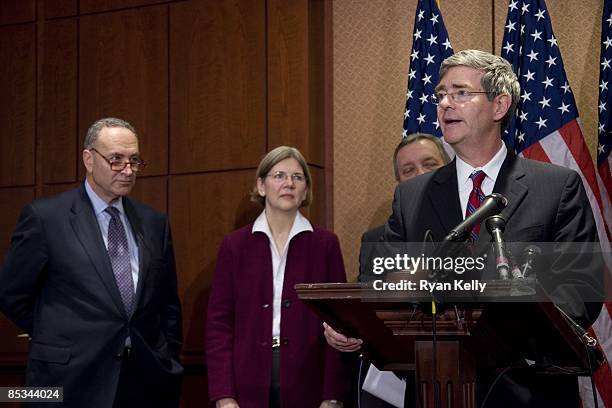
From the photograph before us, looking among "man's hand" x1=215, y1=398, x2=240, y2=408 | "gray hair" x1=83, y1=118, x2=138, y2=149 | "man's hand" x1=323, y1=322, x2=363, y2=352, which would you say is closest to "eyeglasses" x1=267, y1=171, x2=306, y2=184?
"gray hair" x1=83, y1=118, x2=138, y2=149

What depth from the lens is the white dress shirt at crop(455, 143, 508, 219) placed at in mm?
2441

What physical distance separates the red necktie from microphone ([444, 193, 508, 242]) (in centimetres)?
55

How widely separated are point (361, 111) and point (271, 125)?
537mm

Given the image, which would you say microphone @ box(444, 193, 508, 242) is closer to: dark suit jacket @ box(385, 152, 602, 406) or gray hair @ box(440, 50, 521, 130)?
dark suit jacket @ box(385, 152, 602, 406)

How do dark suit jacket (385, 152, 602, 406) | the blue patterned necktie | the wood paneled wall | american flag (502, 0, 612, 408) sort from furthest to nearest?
the wood paneled wall → american flag (502, 0, 612, 408) → the blue patterned necktie → dark suit jacket (385, 152, 602, 406)

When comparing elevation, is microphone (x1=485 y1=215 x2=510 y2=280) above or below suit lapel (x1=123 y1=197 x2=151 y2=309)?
below

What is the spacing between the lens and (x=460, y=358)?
6.01 feet

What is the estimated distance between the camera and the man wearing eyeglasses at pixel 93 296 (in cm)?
354

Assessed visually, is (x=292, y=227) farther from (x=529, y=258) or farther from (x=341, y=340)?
(x=529, y=258)

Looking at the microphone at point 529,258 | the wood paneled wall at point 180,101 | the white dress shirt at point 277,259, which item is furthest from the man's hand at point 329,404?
the microphone at point 529,258

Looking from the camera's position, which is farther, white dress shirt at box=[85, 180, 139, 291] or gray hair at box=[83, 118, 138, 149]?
gray hair at box=[83, 118, 138, 149]

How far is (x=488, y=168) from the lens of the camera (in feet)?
8.16

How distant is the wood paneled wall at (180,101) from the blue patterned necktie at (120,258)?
122 cm

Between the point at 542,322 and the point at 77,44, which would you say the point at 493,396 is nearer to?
the point at 542,322
